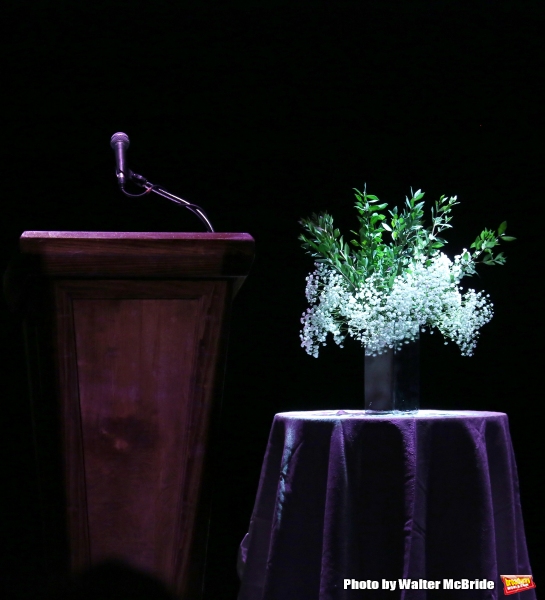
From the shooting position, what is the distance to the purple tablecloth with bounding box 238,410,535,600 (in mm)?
1572

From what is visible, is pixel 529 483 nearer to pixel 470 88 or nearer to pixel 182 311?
pixel 470 88

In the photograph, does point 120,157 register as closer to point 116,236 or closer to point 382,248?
point 116,236

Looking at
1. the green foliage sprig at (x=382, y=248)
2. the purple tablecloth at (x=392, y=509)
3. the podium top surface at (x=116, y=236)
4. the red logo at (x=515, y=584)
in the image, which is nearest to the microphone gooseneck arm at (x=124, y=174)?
the podium top surface at (x=116, y=236)

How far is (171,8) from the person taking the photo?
107 inches

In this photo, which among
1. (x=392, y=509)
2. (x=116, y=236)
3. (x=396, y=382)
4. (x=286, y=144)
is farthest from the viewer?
(x=286, y=144)

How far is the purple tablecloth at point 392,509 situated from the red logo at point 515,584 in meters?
0.01

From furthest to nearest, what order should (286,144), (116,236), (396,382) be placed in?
(286,144) < (396,382) < (116,236)

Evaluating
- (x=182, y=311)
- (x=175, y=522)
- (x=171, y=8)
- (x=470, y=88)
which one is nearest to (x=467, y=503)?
(x=175, y=522)

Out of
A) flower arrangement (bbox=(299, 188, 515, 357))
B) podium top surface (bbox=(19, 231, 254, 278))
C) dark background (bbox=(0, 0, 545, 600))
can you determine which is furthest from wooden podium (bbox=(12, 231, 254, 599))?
dark background (bbox=(0, 0, 545, 600))

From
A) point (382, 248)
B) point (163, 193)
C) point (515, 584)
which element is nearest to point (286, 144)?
point (382, 248)

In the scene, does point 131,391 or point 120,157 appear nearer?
point 131,391

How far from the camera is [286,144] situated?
2725 mm

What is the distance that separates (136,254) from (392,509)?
2.40 ft

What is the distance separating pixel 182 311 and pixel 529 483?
1.64m
